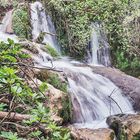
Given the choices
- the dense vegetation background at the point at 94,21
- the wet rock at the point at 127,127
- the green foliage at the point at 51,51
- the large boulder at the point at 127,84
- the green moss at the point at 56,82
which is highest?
the dense vegetation background at the point at 94,21

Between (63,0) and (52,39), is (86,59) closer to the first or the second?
(52,39)

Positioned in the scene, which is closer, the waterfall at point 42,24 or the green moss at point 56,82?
the green moss at point 56,82

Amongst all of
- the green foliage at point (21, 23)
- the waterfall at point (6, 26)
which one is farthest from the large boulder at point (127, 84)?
→ the waterfall at point (6, 26)

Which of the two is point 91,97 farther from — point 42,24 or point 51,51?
point 42,24

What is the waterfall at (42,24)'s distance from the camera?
1207 centimetres

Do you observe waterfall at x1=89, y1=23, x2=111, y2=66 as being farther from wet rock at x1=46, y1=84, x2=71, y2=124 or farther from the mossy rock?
wet rock at x1=46, y1=84, x2=71, y2=124

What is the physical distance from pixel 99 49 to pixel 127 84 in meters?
3.19

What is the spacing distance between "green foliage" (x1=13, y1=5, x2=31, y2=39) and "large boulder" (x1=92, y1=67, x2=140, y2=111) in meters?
2.71

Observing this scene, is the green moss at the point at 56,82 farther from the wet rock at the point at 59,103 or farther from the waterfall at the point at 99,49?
the waterfall at the point at 99,49

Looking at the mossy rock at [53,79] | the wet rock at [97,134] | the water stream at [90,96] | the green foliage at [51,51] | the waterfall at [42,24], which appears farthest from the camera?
the waterfall at [42,24]

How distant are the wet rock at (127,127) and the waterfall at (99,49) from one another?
5625 mm

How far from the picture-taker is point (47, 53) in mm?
10055

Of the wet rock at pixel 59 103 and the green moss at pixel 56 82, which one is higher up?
the green moss at pixel 56 82

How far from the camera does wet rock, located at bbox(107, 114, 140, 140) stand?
6.04 meters
